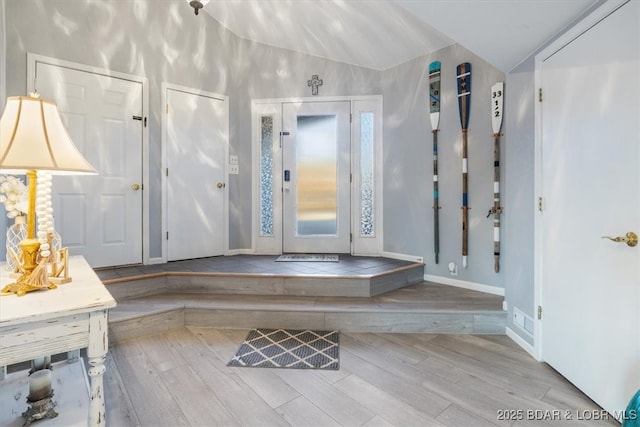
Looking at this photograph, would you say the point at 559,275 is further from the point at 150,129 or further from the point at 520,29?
the point at 150,129

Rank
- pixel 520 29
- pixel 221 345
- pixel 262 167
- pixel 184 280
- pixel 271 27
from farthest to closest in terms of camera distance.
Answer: pixel 262 167
pixel 271 27
pixel 184 280
pixel 221 345
pixel 520 29

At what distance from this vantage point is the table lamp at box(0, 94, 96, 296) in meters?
1.11

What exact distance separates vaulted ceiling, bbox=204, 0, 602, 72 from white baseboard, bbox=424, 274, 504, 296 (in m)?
1.89

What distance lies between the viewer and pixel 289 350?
2.20 meters

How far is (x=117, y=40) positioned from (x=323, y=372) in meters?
3.64

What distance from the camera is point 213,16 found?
3.75 meters

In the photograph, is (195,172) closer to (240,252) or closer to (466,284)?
(240,252)

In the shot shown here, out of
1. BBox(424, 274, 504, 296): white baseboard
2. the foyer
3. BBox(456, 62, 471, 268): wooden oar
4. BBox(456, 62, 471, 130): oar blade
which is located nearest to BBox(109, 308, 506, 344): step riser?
the foyer

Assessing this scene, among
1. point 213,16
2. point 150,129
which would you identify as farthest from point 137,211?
point 213,16

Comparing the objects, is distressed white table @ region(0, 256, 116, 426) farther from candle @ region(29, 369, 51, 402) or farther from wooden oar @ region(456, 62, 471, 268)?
wooden oar @ region(456, 62, 471, 268)

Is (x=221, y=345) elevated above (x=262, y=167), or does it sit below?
below

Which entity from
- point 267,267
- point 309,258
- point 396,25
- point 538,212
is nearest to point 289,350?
point 267,267

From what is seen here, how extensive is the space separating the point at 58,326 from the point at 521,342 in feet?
8.77

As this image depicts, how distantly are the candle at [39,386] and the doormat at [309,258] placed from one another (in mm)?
2385
